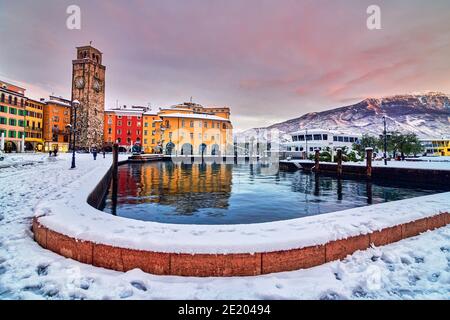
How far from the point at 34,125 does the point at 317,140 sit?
67018mm

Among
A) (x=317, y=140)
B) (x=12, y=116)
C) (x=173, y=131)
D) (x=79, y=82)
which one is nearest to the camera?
(x=12, y=116)

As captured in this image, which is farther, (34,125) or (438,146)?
(438,146)

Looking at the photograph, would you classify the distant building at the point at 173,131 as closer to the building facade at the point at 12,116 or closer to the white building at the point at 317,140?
the white building at the point at 317,140

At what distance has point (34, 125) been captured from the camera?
5769 cm

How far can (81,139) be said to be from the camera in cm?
6456

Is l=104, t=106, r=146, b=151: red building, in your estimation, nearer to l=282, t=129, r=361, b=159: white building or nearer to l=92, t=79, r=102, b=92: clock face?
l=92, t=79, r=102, b=92: clock face

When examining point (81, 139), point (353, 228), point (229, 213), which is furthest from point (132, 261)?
point (81, 139)

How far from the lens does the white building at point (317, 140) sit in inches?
2050

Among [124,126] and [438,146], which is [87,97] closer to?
[124,126]

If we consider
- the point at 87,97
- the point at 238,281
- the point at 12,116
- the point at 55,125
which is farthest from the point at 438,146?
the point at 12,116

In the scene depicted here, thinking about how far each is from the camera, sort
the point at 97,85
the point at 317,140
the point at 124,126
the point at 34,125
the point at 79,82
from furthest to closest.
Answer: the point at 124,126 → the point at 97,85 → the point at 79,82 → the point at 34,125 → the point at 317,140

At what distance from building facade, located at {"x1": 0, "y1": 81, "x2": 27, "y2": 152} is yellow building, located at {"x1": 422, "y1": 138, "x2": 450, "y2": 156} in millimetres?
117365

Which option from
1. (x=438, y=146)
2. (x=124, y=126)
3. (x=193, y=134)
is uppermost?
(x=124, y=126)
